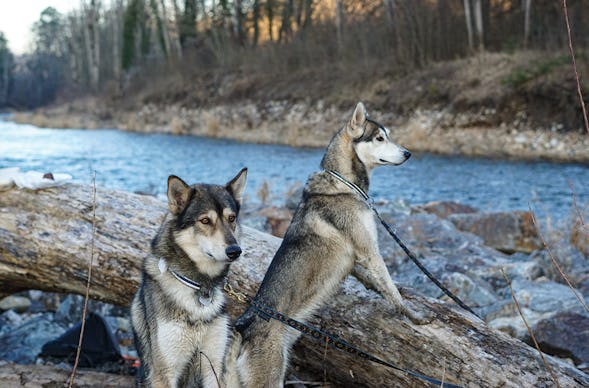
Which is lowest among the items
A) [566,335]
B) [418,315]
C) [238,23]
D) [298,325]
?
[566,335]

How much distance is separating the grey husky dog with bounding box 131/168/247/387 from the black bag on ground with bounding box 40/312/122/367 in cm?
184

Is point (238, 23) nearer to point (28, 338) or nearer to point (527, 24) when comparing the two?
point (527, 24)

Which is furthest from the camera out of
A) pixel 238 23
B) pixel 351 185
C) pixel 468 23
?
pixel 238 23

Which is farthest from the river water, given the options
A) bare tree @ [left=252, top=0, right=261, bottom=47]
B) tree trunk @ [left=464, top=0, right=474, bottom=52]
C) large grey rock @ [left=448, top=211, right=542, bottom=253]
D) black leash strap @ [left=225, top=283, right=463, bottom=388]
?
bare tree @ [left=252, top=0, right=261, bottom=47]

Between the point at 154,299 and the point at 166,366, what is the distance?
0.41 m

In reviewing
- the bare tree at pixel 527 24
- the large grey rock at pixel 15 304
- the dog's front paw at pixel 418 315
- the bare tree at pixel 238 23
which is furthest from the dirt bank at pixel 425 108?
the large grey rock at pixel 15 304

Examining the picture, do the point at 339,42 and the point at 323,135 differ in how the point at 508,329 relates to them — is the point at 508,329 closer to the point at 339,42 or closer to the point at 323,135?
the point at 323,135

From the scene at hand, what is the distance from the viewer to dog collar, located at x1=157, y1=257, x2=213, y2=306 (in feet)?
11.2

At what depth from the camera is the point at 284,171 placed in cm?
1766

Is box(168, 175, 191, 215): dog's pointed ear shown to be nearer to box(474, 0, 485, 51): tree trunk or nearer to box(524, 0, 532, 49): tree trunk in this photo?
box(524, 0, 532, 49): tree trunk

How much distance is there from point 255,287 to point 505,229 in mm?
6619

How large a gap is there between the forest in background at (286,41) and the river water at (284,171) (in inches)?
262

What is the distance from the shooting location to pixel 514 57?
23875 mm

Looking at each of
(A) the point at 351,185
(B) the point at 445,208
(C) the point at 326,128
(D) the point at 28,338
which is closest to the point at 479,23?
(C) the point at 326,128
